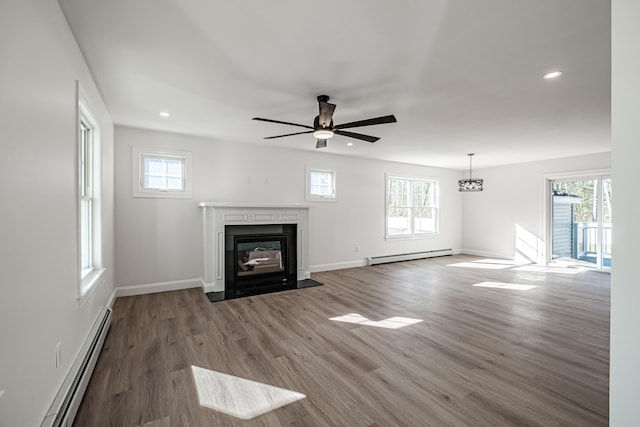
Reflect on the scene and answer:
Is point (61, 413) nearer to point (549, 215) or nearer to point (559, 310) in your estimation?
point (559, 310)

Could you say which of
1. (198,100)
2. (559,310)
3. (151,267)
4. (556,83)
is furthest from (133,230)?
(559,310)

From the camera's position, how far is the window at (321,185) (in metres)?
6.02

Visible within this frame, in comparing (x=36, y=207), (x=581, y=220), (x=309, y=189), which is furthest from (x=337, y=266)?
(x=581, y=220)

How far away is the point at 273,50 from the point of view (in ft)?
7.41

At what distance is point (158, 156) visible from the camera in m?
4.57

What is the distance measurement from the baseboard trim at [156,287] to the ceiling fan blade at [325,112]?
3.51 metres

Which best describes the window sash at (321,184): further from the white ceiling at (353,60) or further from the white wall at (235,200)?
the white ceiling at (353,60)

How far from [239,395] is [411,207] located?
6.65 m

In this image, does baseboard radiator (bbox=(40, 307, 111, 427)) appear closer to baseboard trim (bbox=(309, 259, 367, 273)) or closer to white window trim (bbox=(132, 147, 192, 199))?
white window trim (bbox=(132, 147, 192, 199))

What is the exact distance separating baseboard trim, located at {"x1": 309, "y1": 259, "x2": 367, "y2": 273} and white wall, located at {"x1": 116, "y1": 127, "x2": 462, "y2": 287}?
22mm

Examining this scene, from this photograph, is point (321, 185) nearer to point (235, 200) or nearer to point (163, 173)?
point (235, 200)

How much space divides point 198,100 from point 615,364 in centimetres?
382

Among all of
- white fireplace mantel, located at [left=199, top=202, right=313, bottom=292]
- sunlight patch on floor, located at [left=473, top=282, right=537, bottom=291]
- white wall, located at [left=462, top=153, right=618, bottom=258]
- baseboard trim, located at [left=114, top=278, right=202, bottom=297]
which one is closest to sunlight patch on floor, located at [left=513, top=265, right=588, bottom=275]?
white wall, located at [left=462, top=153, right=618, bottom=258]

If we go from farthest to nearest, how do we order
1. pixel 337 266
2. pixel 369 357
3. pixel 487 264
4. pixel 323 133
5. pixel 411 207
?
pixel 411 207 < pixel 487 264 < pixel 337 266 < pixel 323 133 < pixel 369 357
